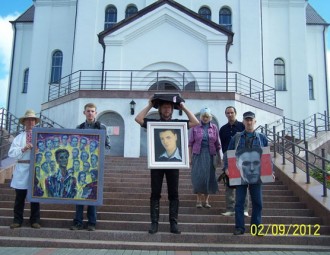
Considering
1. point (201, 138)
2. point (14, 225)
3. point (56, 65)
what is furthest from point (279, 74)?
point (14, 225)

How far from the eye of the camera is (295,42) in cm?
2750

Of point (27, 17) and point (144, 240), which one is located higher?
point (27, 17)

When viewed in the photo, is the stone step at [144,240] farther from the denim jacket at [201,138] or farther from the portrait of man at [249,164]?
the denim jacket at [201,138]

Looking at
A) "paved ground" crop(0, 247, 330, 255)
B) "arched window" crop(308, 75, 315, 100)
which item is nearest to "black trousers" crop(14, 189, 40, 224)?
"paved ground" crop(0, 247, 330, 255)

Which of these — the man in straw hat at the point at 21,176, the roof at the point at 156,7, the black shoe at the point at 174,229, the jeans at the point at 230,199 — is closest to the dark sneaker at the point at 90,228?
the man in straw hat at the point at 21,176

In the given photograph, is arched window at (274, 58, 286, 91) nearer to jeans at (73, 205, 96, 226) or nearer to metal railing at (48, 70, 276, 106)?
metal railing at (48, 70, 276, 106)

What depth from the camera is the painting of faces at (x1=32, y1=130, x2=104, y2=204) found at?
742cm

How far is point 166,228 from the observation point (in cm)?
757

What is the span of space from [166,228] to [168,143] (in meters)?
1.77

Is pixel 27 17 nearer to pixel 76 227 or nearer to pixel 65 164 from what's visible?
pixel 65 164

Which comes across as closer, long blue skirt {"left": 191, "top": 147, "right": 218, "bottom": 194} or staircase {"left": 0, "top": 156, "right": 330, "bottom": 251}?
staircase {"left": 0, "top": 156, "right": 330, "bottom": 251}

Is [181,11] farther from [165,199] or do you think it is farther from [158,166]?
[158,166]

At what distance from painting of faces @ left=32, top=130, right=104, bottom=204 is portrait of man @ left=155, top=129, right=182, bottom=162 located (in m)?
1.31

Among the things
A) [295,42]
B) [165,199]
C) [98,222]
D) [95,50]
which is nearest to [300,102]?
[295,42]
